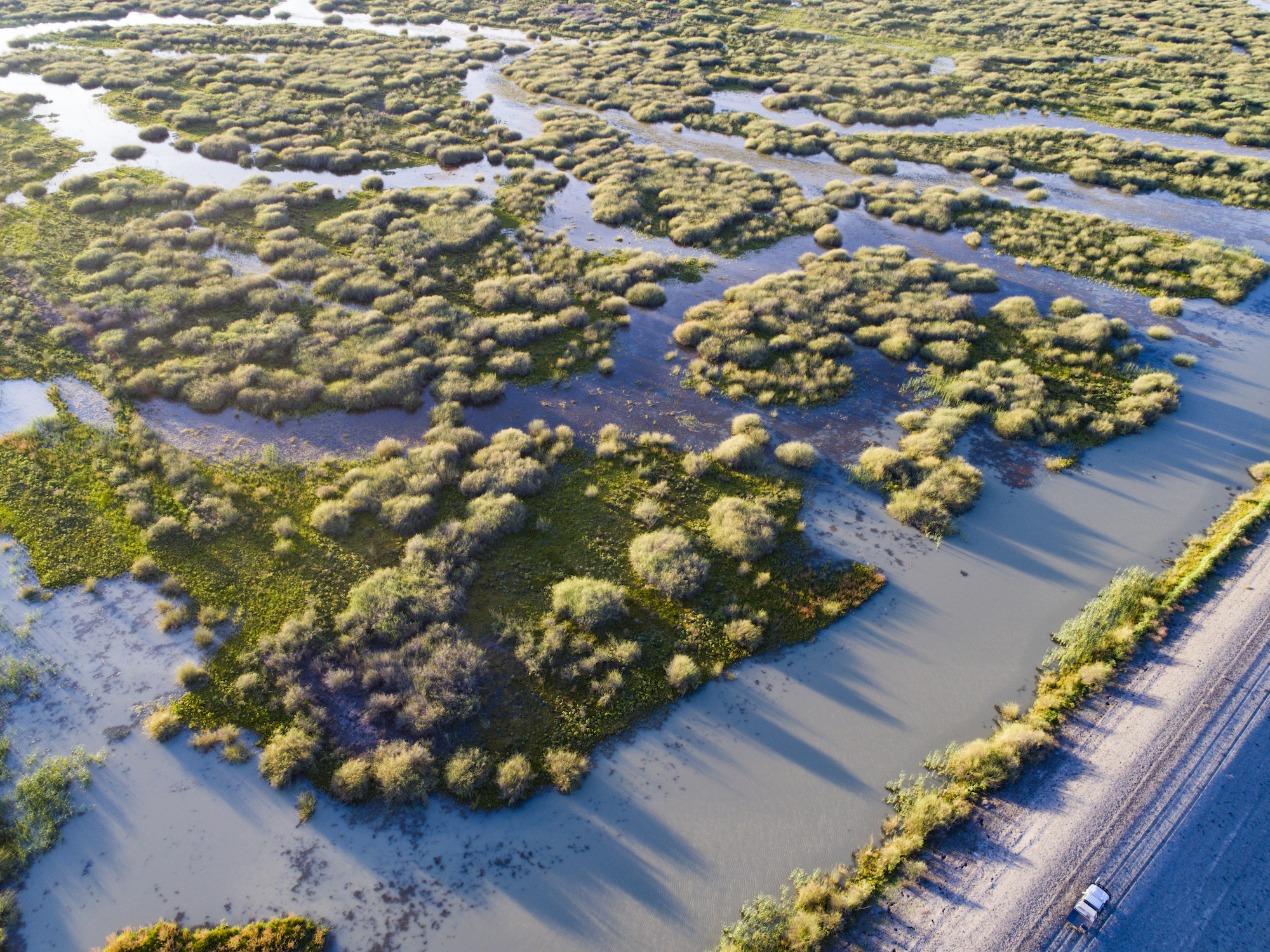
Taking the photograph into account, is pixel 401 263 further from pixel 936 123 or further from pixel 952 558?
pixel 936 123

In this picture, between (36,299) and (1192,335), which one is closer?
(36,299)

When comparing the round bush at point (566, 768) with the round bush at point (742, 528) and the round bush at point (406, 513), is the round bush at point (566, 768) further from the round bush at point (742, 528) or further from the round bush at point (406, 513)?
the round bush at point (406, 513)

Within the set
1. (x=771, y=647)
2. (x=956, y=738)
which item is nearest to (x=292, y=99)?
(x=771, y=647)

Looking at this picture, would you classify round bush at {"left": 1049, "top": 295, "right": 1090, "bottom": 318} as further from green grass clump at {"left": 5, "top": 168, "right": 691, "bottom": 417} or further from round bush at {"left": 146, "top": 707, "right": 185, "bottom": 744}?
round bush at {"left": 146, "top": 707, "right": 185, "bottom": 744}

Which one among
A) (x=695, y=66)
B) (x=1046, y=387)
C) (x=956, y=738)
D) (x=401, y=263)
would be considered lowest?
(x=956, y=738)

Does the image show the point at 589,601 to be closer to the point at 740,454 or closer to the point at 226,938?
the point at 740,454

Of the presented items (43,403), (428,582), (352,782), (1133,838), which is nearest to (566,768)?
(352,782)
